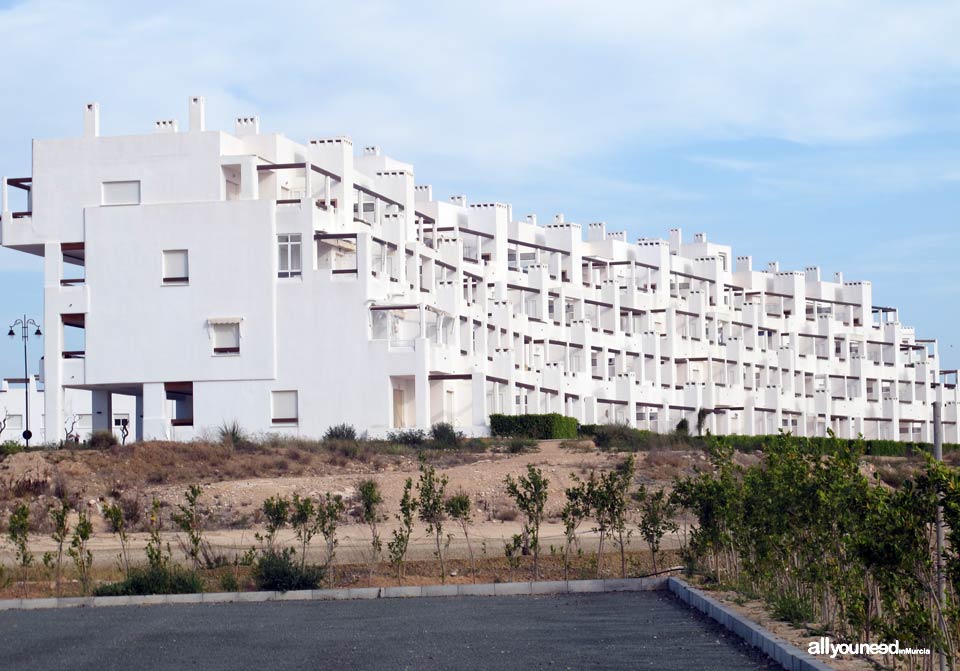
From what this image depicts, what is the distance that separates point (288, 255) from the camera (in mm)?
55844

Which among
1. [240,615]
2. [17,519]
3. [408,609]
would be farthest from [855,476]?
[17,519]

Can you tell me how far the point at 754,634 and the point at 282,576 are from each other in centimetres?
945

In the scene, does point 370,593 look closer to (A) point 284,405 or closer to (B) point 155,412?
(A) point 284,405

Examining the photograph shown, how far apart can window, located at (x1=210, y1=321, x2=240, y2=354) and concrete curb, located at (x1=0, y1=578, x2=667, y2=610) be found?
34803mm

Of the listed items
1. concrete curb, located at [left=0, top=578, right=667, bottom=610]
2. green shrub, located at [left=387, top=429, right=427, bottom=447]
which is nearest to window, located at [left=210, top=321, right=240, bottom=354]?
green shrub, located at [left=387, top=429, right=427, bottom=447]

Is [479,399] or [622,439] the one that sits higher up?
[479,399]

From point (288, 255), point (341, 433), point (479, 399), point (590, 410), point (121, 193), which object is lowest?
point (341, 433)

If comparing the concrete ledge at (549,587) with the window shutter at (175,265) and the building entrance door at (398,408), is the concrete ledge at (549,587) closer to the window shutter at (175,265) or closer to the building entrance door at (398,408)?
the building entrance door at (398,408)

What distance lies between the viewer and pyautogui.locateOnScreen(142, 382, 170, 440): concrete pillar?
54562 millimetres

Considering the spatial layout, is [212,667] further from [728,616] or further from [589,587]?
[589,587]

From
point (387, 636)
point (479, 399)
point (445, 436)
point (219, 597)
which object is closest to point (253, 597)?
point (219, 597)

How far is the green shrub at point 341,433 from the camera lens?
5291cm

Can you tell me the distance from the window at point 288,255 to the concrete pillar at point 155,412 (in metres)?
6.88

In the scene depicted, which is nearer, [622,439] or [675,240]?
[622,439]
